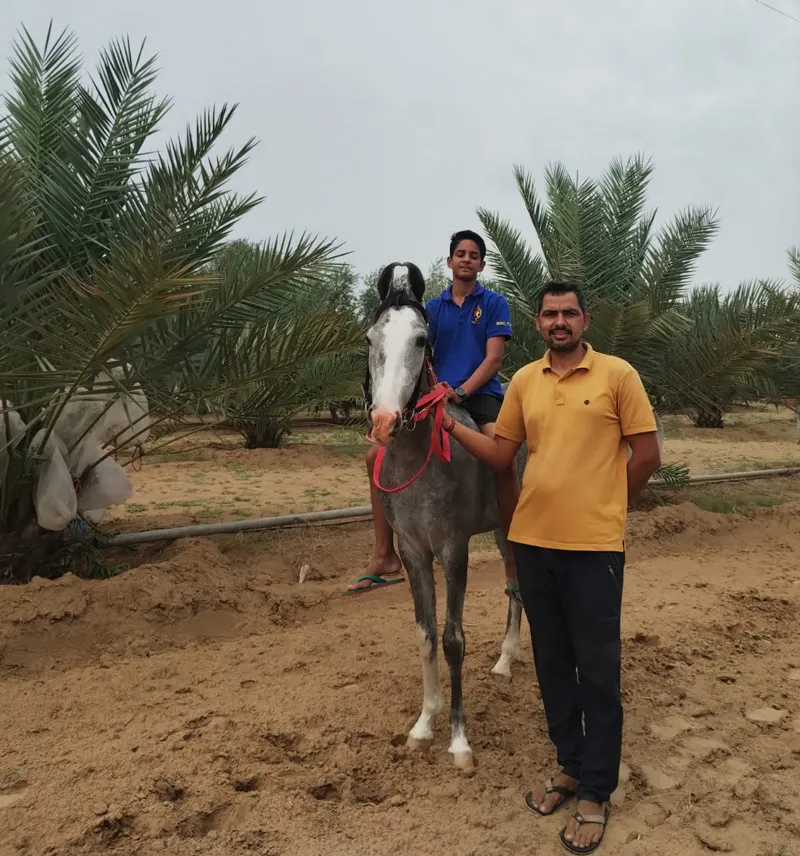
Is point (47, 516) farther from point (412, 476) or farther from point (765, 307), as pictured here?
point (765, 307)

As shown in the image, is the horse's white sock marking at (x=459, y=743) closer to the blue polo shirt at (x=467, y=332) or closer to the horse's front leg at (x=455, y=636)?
the horse's front leg at (x=455, y=636)

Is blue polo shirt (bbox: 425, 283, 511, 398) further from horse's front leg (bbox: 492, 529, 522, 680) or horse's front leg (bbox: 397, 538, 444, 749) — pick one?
horse's front leg (bbox: 492, 529, 522, 680)

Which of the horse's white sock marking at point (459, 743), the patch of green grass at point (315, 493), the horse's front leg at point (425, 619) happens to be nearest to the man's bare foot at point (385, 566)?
the horse's front leg at point (425, 619)

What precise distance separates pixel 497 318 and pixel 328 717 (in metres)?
2.30

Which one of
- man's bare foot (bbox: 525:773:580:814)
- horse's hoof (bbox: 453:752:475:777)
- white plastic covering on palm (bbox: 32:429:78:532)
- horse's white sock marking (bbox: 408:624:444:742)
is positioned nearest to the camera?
man's bare foot (bbox: 525:773:580:814)

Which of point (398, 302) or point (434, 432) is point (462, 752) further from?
point (398, 302)

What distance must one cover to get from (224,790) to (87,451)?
345cm

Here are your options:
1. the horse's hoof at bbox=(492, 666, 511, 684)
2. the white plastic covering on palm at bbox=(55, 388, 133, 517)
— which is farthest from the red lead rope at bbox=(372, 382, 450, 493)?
the white plastic covering on palm at bbox=(55, 388, 133, 517)

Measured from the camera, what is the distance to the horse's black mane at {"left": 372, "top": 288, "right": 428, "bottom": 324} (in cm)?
285

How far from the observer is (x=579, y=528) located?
2.39 metres

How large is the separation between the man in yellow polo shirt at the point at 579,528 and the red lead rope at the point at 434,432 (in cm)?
38

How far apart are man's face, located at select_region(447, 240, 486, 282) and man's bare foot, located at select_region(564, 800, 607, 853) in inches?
98.7

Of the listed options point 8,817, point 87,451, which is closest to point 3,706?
point 8,817

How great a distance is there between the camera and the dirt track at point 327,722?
8.27 feet
